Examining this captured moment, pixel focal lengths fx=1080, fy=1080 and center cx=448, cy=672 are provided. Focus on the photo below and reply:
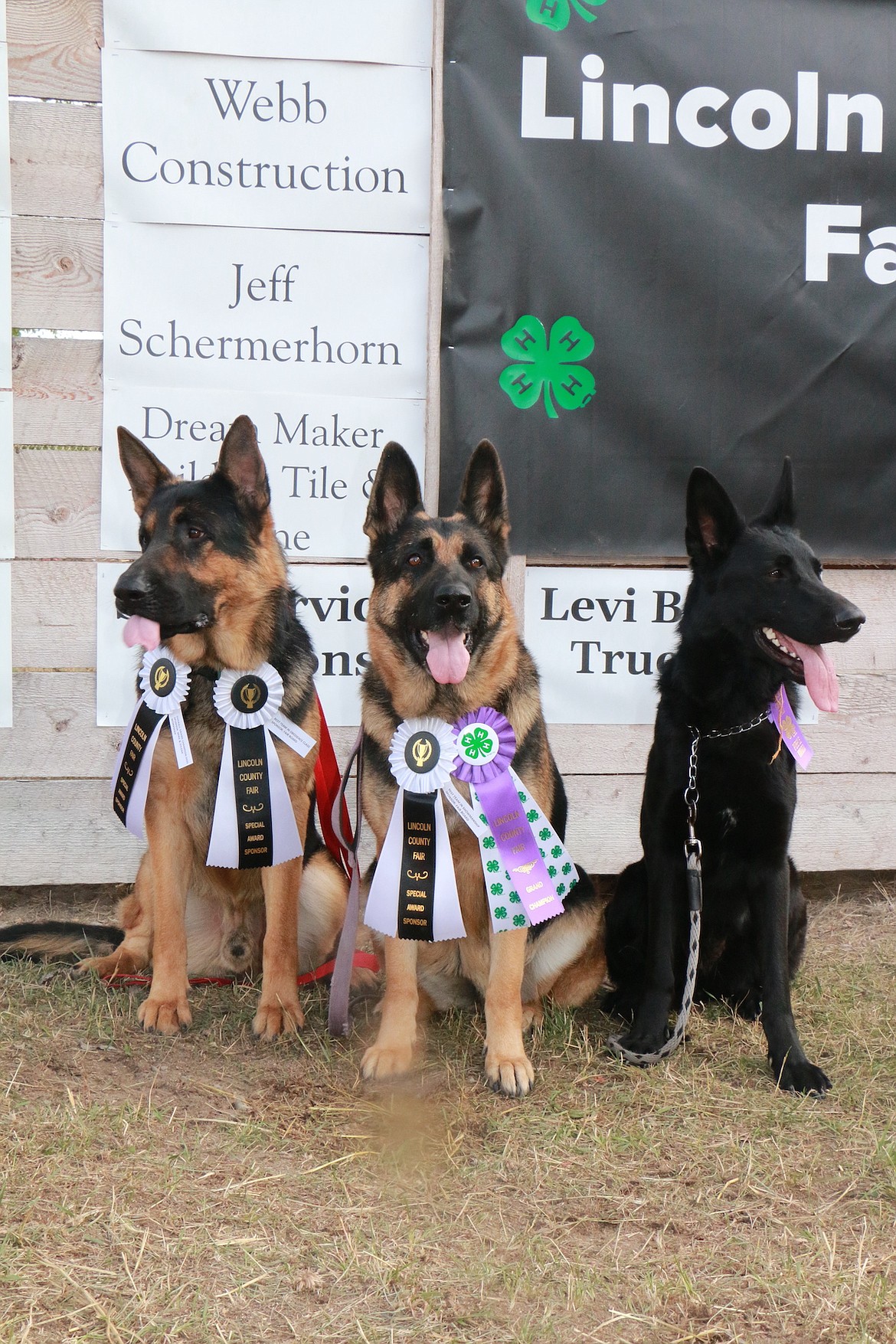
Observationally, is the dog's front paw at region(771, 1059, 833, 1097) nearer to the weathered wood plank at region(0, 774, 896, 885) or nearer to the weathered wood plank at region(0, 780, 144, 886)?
the weathered wood plank at region(0, 774, 896, 885)

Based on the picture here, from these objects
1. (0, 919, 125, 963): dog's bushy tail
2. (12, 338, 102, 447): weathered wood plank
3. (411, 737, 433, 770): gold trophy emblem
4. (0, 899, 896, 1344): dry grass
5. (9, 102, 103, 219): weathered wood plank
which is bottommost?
(0, 899, 896, 1344): dry grass

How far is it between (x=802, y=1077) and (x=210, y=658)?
214 cm

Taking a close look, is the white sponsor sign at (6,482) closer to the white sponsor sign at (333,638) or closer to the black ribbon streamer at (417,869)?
the white sponsor sign at (333,638)

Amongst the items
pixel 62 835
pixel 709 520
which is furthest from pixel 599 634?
pixel 62 835

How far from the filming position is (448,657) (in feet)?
9.79

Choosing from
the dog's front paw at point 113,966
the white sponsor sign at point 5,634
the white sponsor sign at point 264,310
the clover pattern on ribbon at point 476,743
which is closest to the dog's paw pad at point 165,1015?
the dog's front paw at point 113,966

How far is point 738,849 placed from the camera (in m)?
3.17

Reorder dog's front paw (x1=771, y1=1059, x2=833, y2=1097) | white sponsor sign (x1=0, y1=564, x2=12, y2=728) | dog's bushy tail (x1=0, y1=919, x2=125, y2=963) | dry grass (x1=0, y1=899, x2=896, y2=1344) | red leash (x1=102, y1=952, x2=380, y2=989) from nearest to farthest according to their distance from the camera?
dry grass (x1=0, y1=899, x2=896, y2=1344), dog's front paw (x1=771, y1=1059, x2=833, y2=1097), red leash (x1=102, y1=952, x2=380, y2=989), dog's bushy tail (x1=0, y1=919, x2=125, y2=963), white sponsor sign (x1=0, y1=564, x2=12, y2=728)

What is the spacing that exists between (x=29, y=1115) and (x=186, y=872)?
879mm

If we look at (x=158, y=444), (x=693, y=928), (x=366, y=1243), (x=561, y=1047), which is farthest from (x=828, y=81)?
(x=366, y=1243)

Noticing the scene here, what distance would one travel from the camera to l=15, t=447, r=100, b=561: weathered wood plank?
438 cm

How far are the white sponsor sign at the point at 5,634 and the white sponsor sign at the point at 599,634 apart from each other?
2.13 m

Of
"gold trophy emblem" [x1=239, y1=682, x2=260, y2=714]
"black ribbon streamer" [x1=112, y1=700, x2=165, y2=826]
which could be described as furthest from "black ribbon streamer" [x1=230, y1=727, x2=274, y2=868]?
"black ribbon streamer" [x1=112, y1=700, x2=165, y2=826]

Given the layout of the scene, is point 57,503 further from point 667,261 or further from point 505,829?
point 667,261
